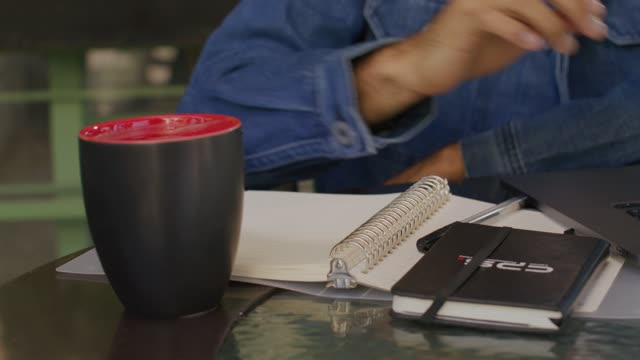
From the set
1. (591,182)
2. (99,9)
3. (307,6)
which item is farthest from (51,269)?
(99,9)

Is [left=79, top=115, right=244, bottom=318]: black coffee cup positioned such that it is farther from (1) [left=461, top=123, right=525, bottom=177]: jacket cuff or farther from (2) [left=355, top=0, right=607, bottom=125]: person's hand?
(1) [left=461, top=123, right=525, bottom=177]: jacket cuff

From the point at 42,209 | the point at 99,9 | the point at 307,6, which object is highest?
the point at 307,6

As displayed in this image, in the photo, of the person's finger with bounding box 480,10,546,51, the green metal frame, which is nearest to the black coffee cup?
the person's finger with bounding box 480,10,546,51

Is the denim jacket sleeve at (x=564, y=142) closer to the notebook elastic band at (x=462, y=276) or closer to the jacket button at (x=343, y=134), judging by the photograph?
the jacket button at (x=343, y=134)

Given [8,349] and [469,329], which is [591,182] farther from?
[8,349]

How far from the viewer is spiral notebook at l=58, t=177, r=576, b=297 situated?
1.56 feet

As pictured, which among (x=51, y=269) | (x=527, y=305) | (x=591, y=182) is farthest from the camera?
(x=591, y=182)

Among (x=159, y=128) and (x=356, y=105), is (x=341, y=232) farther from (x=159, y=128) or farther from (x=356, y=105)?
(x=356, y=105)

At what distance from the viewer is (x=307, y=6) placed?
3.20 ft

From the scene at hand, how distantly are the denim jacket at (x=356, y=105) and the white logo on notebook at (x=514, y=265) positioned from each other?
14.2 inches

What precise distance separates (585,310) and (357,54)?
45 centimetres

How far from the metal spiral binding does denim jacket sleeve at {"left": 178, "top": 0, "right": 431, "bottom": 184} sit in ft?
0.73

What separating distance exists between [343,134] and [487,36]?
0.14m

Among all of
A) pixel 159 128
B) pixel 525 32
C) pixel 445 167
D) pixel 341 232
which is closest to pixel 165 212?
pixel 159 128
